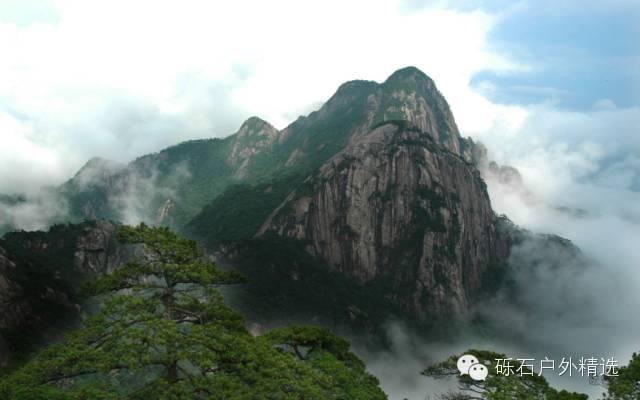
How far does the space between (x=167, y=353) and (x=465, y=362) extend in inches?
702

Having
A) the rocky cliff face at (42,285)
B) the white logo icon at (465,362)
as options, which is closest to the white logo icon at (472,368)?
the white logo icon at (465,362)

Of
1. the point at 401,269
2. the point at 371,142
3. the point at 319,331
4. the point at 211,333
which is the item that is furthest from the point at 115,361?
the point at 371,142

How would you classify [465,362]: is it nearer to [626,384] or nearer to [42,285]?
[626,384]

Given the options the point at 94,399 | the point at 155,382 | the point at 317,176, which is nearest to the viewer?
the point at 94,399

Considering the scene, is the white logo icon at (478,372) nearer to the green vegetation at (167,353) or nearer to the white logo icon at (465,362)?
the white logo icon at (465,362)

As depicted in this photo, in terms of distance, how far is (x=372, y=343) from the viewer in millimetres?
140250

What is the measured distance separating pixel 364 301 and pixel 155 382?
5566 inches

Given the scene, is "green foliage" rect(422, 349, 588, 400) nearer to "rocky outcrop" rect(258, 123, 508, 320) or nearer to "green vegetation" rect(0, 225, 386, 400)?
"green vegetation" rect(0, 225, 386, 400)

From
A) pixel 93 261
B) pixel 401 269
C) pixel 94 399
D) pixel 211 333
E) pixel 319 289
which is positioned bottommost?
pixel 94 399

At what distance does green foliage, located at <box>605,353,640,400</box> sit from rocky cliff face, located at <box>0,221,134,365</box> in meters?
56.6

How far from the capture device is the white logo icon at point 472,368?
2736 cm

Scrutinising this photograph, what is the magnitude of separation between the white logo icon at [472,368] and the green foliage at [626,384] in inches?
237

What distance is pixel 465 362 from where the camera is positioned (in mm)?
28281

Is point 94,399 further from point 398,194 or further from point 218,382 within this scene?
point 398,194
